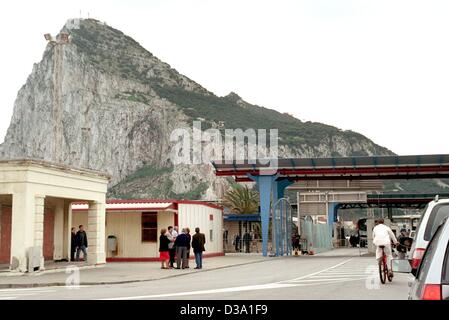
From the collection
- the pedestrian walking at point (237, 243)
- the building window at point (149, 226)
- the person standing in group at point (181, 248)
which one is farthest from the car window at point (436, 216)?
the pedestrian walking at point (237, 243)

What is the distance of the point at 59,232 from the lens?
99.9ft

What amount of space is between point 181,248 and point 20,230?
267 inches

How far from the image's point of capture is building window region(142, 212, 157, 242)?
120ft

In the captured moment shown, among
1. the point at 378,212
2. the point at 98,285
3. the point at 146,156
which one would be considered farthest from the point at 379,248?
the point at 146,156

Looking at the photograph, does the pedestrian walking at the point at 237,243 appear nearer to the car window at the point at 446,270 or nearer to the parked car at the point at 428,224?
the parked car at the point at 428,224

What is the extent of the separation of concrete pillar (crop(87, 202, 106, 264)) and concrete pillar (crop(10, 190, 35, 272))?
5.61 m

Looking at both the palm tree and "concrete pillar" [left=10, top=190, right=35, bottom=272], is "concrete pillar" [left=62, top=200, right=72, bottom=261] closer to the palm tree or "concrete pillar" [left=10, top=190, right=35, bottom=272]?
"concrete pillar" [left=10, top=190, right=35, bottom=272]

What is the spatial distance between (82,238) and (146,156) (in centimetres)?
16020

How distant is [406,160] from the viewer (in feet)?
138

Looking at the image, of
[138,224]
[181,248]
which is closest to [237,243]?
[138,224]

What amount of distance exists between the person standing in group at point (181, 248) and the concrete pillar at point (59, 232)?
6988mm

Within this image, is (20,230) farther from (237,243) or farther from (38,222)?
(237,243)

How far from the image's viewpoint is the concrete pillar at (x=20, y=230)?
2280 centimetres

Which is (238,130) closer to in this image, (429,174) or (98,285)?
(429,174)
